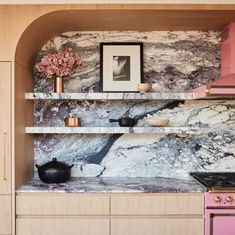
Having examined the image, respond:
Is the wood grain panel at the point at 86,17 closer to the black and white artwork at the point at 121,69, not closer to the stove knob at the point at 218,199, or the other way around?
the black and white artwork at the point at 121,69

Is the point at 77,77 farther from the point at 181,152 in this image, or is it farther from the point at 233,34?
the point at 233,34

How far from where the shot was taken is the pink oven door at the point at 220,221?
2.54 meters

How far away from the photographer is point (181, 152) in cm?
320

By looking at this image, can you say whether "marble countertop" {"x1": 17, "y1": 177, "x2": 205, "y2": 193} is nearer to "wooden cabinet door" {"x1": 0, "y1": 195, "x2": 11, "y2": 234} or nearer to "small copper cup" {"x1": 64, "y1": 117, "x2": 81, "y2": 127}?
"wooden cabinet door" {"x1": 0, "y1": 195, "x2": 11, "y2": 234}

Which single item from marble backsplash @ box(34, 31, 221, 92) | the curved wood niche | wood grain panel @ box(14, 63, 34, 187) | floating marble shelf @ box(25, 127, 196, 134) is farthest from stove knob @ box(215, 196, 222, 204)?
wood grain panel @ box(14, 63, 34, 187)

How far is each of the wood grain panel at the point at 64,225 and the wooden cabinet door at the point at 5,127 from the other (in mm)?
293

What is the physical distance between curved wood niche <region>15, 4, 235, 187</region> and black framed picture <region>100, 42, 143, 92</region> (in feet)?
0.57

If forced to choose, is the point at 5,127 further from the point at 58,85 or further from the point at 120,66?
the point at 120,66

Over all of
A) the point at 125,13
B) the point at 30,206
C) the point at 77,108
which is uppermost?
the point at 125,13

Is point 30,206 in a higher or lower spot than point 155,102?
lower

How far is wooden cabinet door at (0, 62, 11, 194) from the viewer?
2.62 metres

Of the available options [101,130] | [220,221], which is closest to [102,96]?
[101,130]

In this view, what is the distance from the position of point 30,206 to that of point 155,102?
4.73 feet

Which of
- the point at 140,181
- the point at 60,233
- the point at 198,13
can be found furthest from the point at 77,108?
the point at 198,13
